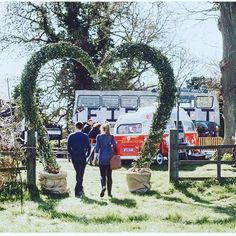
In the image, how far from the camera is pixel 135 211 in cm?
979

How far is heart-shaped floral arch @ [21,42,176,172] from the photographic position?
12789 mm

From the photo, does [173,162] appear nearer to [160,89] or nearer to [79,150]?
[160,89]

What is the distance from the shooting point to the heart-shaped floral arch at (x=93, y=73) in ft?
42.0

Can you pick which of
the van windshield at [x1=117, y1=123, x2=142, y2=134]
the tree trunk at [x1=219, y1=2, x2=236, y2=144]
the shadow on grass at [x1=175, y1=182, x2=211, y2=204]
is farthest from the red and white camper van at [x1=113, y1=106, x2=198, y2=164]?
the shadow on grass at [x1=175, y1=182, x2=211, y2=204]

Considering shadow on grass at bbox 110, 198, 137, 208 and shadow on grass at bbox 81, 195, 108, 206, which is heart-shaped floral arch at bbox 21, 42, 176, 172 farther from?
shadow on grass at bbox 110, 198, 137, 208

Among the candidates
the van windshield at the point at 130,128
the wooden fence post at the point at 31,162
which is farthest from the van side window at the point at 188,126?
the wooden fence post at the point at 31,162

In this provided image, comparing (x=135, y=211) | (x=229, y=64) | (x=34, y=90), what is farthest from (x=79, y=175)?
(x=229, y=64)

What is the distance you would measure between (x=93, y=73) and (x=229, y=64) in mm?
7798

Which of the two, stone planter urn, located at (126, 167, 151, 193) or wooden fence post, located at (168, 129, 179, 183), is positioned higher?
wooden fence post, located at (168, 129, 179, 183)

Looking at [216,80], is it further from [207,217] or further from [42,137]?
[207,217]

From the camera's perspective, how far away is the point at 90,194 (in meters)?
12.3

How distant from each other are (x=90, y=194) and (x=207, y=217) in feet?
12.3

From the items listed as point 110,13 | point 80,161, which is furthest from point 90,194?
point 110,13

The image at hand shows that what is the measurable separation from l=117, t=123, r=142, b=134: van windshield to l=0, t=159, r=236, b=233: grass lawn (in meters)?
7.04
